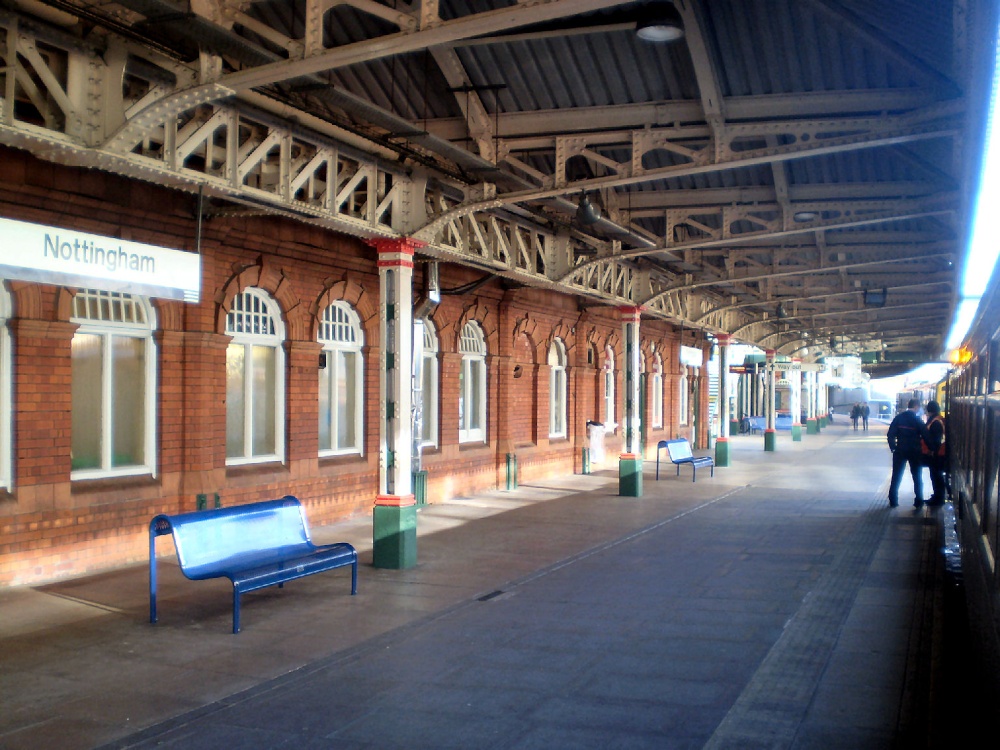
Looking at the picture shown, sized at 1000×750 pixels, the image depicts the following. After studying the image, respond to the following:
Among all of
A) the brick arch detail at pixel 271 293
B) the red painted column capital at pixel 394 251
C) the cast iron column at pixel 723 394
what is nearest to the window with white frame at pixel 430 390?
the brick arch detail at pixel 271 293

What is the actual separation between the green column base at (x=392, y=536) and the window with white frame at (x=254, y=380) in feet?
8.02

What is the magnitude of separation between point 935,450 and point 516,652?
1073 cm

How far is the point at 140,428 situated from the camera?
955cm

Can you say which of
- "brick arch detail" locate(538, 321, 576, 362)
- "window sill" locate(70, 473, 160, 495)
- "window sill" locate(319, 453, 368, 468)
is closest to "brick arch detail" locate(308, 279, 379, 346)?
"window sill" locate(319, 453, 368, 468)

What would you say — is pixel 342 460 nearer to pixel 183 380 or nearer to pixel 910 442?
pixel 183 380

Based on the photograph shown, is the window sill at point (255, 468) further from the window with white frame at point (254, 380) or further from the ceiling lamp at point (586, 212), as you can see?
the ceiling lamp at point (586, 212)

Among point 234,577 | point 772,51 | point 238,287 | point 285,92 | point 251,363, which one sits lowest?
point 234,577

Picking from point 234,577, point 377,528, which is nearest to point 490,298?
point 377,528

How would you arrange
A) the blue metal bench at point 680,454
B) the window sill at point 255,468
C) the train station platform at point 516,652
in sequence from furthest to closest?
the blue metal bench at point 680,454 → the window sill at point 255,468 → the train station platform at point 516,652

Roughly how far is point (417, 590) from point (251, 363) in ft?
13.1

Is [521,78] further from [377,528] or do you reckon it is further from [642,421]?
[642,421]

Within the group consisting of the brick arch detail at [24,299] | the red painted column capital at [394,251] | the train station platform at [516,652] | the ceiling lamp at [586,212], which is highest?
the ceiling lamp at [586,212]

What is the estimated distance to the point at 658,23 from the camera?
7.73 m

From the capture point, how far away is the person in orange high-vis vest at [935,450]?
14.4 metres
